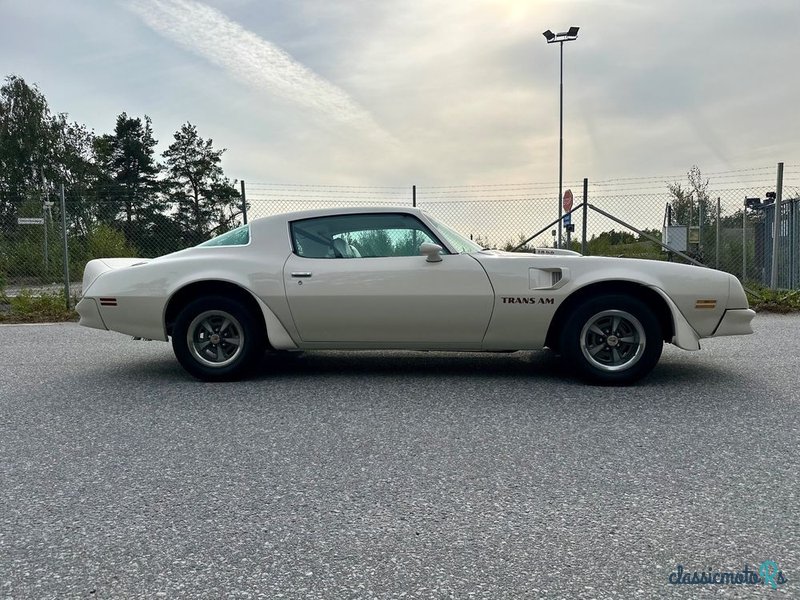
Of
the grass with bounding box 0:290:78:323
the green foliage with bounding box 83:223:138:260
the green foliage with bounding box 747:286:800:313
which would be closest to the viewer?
the green foliage with bounding box 747:286:800:313

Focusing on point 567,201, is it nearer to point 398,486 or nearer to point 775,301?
point 775,301

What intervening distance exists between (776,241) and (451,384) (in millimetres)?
7869

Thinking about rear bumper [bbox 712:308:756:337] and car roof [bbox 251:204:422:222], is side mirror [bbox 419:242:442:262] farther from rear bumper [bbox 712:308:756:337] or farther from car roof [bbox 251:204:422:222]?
rear bumper [bbox 712:308:756:337]

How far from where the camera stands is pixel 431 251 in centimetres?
445

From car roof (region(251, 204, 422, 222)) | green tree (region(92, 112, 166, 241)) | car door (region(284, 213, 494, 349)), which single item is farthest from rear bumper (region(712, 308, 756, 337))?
green tree (region(92, 112, 166, 241))

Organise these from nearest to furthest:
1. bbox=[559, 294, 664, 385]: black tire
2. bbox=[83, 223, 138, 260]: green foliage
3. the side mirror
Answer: bbox=[559, 294, 664, 385]: black tire < the side mirror < bbox=[83, 223, 138, 260]: green foliage

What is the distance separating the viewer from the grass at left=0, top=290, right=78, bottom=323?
924cm

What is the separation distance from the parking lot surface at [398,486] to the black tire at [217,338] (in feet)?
0.52

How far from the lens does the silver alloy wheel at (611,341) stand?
4.36 meters

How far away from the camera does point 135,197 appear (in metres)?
11.4

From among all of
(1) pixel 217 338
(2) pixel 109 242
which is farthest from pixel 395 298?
(2) pixel 109 242

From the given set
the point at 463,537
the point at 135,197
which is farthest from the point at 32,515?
the point at 135,197

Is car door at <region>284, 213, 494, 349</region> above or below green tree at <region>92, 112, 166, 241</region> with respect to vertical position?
below

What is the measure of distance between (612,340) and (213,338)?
3.01 meters
